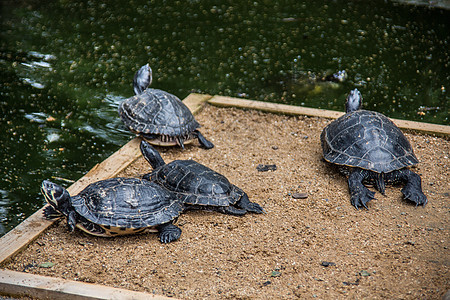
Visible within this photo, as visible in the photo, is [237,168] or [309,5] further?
[309,5]

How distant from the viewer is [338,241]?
352cm

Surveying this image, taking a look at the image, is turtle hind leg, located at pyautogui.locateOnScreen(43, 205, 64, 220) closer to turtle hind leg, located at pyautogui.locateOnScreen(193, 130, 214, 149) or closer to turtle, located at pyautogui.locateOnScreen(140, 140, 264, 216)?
turtle, located at pyautogui.locateOnScreen(140, 140, 264, 216)

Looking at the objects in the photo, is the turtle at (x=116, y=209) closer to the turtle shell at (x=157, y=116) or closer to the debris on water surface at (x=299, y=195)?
the debris on water surface at (x=299, y=195)

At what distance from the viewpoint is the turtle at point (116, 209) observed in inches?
134

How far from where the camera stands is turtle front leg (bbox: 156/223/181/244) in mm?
3477

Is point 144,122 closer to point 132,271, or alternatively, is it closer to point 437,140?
point 132,271

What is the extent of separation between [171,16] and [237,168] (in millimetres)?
5372

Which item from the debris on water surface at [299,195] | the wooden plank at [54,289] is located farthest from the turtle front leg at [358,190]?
the wooden plank at [54,289]

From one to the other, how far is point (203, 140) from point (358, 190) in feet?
5.39

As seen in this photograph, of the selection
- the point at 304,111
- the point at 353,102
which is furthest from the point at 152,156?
the point at 353,102

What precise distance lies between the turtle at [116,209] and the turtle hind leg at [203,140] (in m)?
1.37

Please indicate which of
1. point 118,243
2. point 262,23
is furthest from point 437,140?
point 262,23

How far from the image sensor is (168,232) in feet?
11.5

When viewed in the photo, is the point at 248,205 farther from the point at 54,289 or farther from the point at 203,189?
the point at 54,289
